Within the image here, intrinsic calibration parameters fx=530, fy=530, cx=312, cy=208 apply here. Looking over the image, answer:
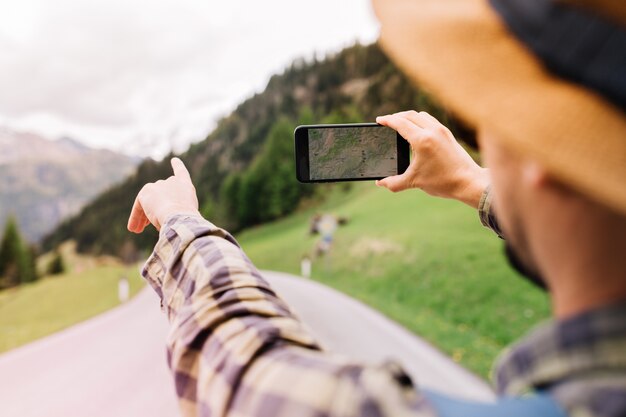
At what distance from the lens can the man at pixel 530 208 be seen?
1.66ft

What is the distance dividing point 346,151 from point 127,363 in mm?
7509

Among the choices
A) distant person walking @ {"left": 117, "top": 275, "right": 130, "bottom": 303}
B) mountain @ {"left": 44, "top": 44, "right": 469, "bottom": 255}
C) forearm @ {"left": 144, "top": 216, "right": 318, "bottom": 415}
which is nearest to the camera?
forearm @ {"left": 144, "top": 216, "right": 318, "bottom": 415}

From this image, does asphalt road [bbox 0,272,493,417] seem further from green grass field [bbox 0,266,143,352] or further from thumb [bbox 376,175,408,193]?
thumb [bbox 376,175,408,193]

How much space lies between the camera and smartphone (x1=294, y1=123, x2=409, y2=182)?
130 cm

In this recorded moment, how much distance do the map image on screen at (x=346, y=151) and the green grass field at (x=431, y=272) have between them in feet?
20.7

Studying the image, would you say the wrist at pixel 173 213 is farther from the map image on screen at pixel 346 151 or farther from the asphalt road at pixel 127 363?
the asphalt road at pixel 127 363

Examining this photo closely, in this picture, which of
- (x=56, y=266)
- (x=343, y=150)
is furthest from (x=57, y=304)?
(x=56, y=266)

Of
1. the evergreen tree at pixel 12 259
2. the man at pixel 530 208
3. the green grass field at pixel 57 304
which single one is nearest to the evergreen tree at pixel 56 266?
the evergreen tree at pixel 12 259

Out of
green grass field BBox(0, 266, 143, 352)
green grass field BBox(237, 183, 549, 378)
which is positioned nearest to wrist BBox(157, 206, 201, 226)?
green grass field BBox(237, 183, 549, 378)

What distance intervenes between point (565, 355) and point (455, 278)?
1249 cm

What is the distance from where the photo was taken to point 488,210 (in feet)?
4.18

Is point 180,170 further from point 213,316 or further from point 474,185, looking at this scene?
point 474,185

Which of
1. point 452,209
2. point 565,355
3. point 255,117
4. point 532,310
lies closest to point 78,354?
point 532,310

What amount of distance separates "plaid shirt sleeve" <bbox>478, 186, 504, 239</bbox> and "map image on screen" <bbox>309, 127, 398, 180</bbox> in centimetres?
25
